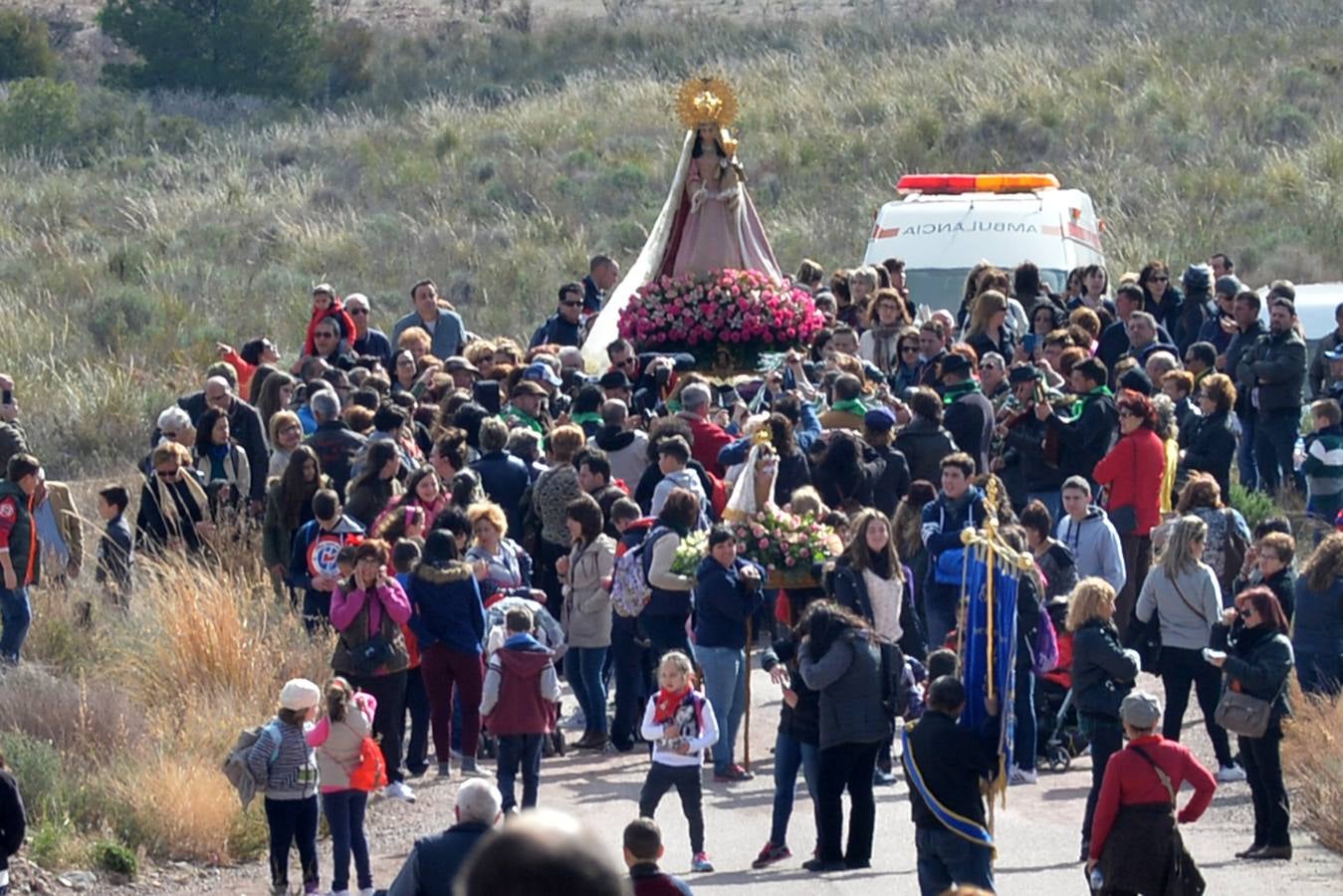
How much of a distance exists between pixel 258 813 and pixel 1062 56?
106 ft

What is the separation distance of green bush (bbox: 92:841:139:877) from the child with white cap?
1286 millimetres

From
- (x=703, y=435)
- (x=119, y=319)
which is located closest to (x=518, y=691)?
(x=703, y=435)

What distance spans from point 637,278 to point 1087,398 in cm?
639

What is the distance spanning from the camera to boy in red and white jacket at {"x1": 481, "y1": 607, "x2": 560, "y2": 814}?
A: 38.2 feet

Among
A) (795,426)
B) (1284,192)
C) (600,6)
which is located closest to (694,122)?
(795,426)

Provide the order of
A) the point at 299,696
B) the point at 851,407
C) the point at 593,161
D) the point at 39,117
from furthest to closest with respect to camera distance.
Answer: the point at 39,117 → the point at 593,161 → the point at 851,407 → the point at 299,696

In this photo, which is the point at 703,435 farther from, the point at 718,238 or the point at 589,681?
the point at 718,238

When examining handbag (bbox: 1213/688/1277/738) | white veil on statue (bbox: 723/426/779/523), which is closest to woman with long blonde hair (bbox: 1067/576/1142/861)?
handbag (bbox: 1213/688/1277/738)

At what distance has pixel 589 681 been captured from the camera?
13.6 m

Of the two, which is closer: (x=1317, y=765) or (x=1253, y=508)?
(x=1317, y=765)

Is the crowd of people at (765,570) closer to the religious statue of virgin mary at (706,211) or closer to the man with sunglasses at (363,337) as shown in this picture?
the man with sunglasses at (363,337)

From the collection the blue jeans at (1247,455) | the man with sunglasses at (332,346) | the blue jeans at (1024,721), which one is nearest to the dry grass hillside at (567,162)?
the man with sunglasses at (332,346)

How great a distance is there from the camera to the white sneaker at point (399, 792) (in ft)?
41.2

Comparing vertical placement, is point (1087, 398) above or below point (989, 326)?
below
